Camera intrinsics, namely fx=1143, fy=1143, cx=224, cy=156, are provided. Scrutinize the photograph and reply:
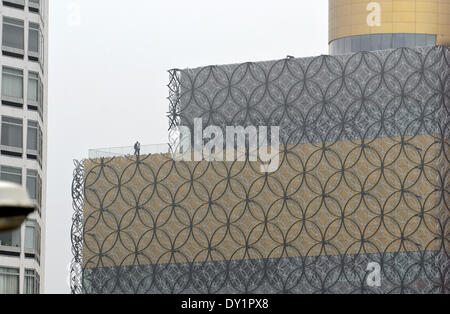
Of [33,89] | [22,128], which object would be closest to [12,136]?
[22,128]

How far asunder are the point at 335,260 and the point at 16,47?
38582mm

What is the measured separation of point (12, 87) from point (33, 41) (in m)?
3.73

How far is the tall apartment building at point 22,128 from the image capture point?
7494cm

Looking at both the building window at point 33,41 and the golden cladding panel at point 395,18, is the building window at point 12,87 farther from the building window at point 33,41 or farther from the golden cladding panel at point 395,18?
the golden cladding panel at point 395,18

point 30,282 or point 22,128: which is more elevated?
point 22,128

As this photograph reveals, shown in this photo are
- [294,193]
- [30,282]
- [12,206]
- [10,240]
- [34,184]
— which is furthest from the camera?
[294,193]

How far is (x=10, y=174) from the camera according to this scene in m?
75.1

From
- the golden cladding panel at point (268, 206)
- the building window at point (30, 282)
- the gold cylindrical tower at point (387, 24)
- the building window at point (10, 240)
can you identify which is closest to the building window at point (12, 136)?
the building window at point (10, 240)

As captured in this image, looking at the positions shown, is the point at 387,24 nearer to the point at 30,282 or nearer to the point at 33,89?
the point at 33,89


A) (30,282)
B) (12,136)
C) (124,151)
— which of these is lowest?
(30,282)

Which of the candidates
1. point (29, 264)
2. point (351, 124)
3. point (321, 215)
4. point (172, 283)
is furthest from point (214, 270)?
point (29, 264)

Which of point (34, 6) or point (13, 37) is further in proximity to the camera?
point (34, 6)

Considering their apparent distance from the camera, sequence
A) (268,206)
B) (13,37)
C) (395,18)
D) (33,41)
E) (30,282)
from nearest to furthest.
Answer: (30,282) < (13,37) < (33,41) < (268,206) < (395,18)
